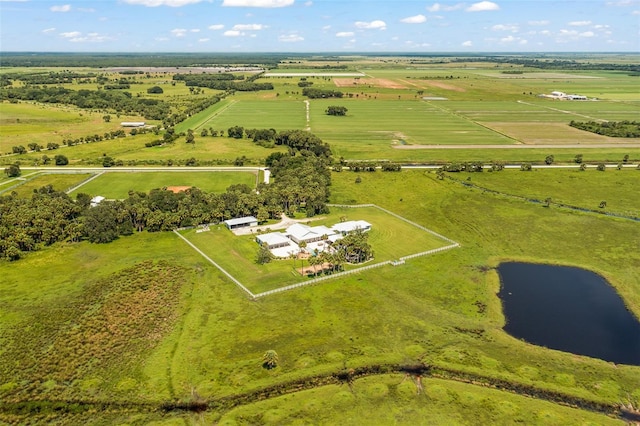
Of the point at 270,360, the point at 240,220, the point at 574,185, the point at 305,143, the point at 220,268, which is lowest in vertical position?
the point at 270,360

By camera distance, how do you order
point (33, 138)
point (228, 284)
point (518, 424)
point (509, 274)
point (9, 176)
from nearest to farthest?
point (518, 424)
point (228, 284)
point (509, 274)
point (9, 176)
point (33, 138)

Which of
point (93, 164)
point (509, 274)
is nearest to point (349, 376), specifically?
point (509, 274)

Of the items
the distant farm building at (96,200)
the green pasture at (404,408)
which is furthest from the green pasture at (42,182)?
the green pasture at (404,408)

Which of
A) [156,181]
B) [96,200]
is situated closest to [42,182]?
[156,181]

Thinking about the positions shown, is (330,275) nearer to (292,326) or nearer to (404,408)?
(292,326)

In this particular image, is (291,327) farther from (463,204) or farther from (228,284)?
(463,204)
